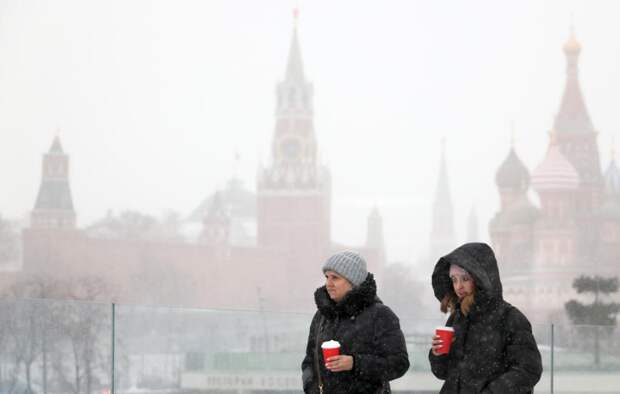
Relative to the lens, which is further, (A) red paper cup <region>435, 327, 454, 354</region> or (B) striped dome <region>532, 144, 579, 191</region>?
(B) striped dome <region>532, 144, 579, 191</region>

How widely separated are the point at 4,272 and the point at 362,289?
2361 inches

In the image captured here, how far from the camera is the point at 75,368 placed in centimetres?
596

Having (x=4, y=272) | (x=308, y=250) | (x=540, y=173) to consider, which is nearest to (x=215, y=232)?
(x=308, y=250)

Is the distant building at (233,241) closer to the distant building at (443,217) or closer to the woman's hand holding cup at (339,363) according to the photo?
the distant building at (443,217)

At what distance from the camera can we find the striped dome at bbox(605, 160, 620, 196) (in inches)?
2675

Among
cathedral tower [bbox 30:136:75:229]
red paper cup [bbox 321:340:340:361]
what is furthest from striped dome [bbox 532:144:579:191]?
red paper cup [bbox 321:340:340:361]

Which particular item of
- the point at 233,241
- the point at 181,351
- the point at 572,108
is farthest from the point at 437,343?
the point at 233,241

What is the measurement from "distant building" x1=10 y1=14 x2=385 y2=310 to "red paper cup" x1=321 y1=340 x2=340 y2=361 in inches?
2216

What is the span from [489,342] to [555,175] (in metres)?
60.6

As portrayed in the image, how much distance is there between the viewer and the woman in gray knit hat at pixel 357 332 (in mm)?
3900

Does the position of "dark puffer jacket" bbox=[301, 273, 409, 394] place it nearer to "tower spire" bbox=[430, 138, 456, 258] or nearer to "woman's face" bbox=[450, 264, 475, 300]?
"woman's face" bbox=[450, 264, 475, 300]

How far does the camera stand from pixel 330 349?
150 inches

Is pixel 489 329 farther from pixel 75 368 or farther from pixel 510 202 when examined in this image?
pixel 510 202

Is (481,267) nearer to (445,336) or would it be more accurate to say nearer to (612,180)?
(445,336)
